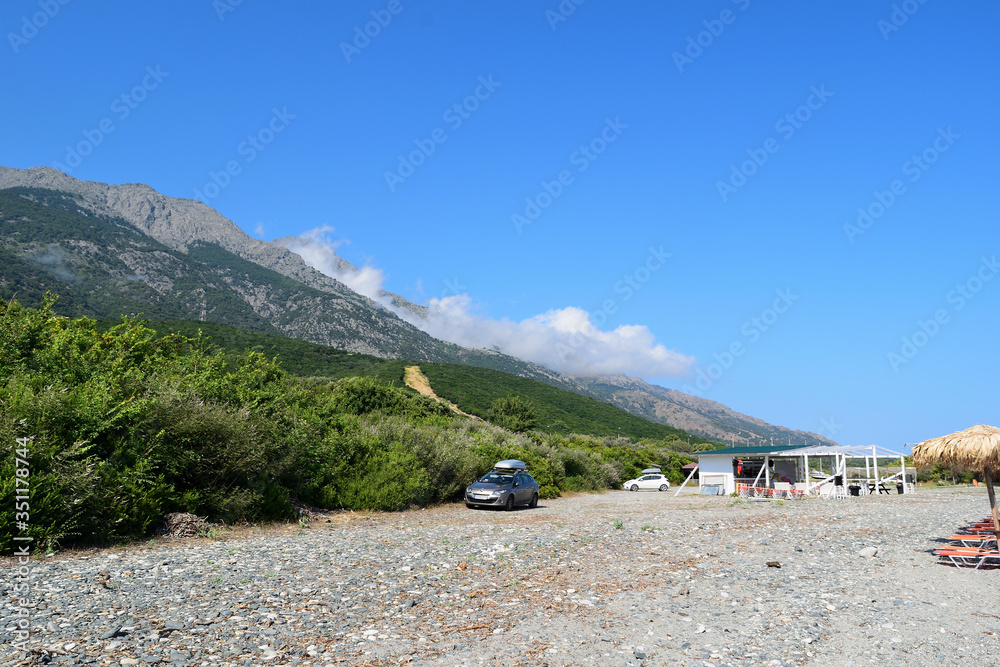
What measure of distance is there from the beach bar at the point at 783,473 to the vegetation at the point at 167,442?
54.3 ft

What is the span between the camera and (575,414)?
85562 mm

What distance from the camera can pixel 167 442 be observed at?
12328 mm

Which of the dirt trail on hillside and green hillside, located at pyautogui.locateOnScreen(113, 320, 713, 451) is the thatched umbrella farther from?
the dirt trail on hillside

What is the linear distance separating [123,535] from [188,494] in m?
1.69

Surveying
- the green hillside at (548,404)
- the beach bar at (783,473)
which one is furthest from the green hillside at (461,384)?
the beach bar at (783,473)

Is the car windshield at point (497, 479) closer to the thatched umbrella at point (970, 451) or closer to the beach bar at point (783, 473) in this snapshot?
the beach bar at point (783, 473)

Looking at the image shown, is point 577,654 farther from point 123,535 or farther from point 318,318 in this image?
point 318,318

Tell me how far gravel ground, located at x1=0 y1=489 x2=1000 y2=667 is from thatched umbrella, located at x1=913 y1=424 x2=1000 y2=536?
1784 mm

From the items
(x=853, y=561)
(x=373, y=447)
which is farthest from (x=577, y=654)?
(x=373, y=447)

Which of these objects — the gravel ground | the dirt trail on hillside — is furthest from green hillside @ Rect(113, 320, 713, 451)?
the gravel ground

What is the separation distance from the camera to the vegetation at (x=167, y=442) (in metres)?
9.86

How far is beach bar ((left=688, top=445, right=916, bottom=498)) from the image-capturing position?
102ft

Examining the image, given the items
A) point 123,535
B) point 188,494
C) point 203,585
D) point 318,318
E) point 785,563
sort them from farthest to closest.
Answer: point 318,318 → point 188,494 → point 785,563 → point 123,535 → point 203,585

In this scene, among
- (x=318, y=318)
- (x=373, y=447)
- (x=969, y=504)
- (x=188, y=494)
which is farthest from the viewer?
(x=318, y=318)
